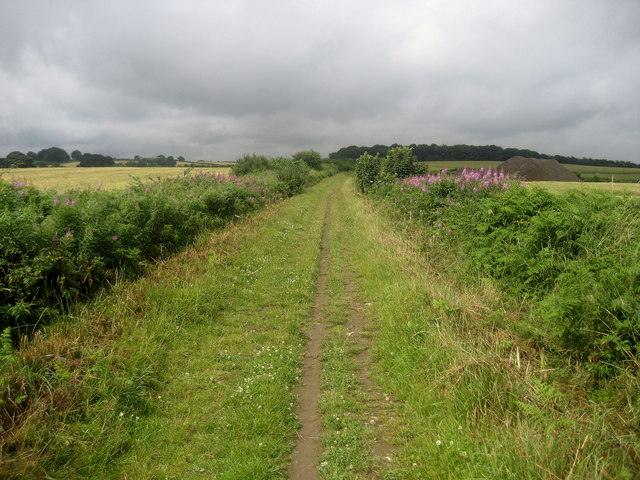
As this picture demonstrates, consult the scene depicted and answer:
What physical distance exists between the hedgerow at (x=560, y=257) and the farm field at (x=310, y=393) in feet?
1.11

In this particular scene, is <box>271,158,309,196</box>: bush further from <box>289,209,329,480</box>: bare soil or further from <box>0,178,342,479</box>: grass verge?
<box>289,209,329,480</box>: bare soil

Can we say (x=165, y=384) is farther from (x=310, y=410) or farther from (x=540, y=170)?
(x=540, y=170)

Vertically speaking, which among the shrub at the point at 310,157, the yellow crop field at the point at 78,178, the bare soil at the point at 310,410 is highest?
the shrub at the point at 310,157

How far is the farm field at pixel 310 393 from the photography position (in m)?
3.29

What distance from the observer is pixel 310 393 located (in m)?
4.77

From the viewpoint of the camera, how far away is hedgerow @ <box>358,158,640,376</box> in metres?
3.81

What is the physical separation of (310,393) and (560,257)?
439 cm

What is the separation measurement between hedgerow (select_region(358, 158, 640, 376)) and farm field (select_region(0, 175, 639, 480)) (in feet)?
1.11

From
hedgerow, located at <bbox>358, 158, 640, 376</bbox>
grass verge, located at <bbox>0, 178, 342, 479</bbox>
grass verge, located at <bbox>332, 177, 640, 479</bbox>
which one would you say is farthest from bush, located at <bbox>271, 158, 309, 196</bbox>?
grass verge, located at <bbox>332, 177, 640, 479</bbox>

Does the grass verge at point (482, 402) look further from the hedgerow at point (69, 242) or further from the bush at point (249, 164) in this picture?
the bush at point (249, 164)

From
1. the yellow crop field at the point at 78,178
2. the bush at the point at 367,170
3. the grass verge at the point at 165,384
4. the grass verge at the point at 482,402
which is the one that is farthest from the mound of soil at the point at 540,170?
the grass verge at the point at 165,384

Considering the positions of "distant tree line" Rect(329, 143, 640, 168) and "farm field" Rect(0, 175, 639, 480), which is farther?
"distant tree line" Rect(329, 143, 640, 168)

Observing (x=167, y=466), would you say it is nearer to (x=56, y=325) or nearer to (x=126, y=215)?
(x=56, y=325)

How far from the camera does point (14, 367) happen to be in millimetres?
4047
